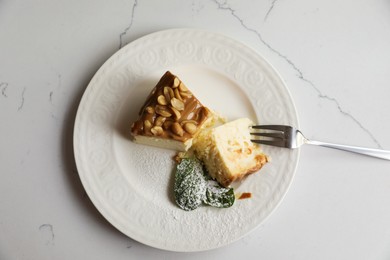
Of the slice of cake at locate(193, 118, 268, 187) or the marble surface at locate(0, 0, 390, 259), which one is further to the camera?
the marble surface at locate(0, 0, 390, 259)

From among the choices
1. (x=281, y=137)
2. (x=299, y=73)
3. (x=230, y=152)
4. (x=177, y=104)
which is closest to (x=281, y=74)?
(x=299, y=73)

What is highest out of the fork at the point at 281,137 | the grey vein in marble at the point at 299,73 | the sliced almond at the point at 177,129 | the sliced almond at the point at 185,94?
the grey vein in marble at the point at 299,73

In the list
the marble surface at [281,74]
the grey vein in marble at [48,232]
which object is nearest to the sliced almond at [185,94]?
the marble surface at [281,74]

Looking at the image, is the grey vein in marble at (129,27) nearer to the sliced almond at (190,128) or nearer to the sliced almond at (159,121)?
the sliced almond at (159,121)

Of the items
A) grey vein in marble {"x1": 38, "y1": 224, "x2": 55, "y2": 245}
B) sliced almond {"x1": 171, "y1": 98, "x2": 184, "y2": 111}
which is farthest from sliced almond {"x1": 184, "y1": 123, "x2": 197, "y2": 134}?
grey vein in marble {"x1": 38, "y1": 224, "x2": 55, "y2": 245}

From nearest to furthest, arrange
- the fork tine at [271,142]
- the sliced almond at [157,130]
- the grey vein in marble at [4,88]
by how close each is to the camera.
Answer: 1. the sliced almond at [157,130]
2. the fork tine at [271,142]
3. the grey vein in marble at [4,88]

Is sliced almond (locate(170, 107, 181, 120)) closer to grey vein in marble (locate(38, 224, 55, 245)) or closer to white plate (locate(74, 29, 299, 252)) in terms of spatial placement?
white plate (locate(74, 29, 299, 252))
